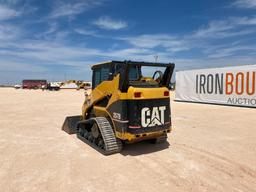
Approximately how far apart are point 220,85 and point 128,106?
48.8 feet

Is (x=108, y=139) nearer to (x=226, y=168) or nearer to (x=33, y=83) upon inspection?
(x=226, y=168)

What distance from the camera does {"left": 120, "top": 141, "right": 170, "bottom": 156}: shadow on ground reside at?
20.1 feet

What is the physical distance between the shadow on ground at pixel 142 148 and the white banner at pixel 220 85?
40.4 ft

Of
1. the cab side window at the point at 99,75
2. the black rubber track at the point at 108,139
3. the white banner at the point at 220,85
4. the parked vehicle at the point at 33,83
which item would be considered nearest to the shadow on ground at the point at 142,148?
the black rubber track at the point at 108,139

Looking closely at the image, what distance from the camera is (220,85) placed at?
60.7 feet

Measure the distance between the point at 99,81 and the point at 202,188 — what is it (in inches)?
171

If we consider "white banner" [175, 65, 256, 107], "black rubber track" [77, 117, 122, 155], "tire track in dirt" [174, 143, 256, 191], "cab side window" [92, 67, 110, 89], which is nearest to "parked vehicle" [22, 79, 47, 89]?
"white banner" [175, 65, 256, 107]

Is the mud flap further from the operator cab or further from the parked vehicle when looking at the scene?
the parked vehicle

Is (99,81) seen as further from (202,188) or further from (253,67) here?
(253,67)

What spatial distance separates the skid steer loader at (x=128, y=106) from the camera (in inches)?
221

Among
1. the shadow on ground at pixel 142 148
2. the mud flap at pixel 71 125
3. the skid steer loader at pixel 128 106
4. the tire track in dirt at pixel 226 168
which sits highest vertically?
the skid steer loader at pixel 128 106

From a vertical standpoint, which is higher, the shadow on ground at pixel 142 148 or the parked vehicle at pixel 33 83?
the parked vehicle at pixel 33 83

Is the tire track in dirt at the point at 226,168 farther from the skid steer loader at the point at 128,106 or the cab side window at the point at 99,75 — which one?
the cab side window at the point at 99,75

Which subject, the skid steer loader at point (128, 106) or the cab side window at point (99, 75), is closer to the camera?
the skid steer loader at point (128, 106)
